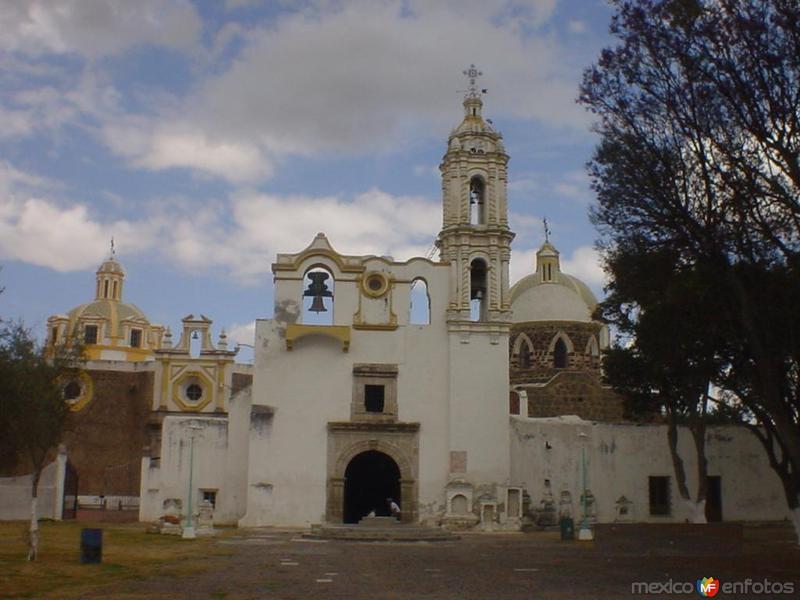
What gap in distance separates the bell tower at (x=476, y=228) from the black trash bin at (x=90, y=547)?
1364 centimetres

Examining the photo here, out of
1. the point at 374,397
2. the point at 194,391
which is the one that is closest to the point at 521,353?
the point at 374,397

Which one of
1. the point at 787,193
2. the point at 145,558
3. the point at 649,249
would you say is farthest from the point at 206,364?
the point at 787,193

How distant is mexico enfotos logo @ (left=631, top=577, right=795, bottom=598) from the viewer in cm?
1167

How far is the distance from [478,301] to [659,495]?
7.68 meters

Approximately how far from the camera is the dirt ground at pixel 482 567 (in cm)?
1162

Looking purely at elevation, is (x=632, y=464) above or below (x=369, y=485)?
above

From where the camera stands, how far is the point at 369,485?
2953cm

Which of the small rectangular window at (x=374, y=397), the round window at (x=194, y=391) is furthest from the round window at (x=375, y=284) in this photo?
the round window at (x=194, y=391)

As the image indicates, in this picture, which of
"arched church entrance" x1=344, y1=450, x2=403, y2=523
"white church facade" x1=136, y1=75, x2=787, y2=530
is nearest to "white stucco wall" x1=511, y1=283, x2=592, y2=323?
"white church facade" x1=136, y1=75, x2=787, y2=530

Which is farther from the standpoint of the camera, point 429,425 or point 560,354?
point 560,354

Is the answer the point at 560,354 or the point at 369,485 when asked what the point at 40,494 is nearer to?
the point at 369,485

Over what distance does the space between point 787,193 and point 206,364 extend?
30751 millimetres

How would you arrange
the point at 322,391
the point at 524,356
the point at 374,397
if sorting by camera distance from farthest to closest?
the point at 524,356 < the point at 374,397 < the point at 322,391

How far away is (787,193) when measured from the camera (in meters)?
12.8
